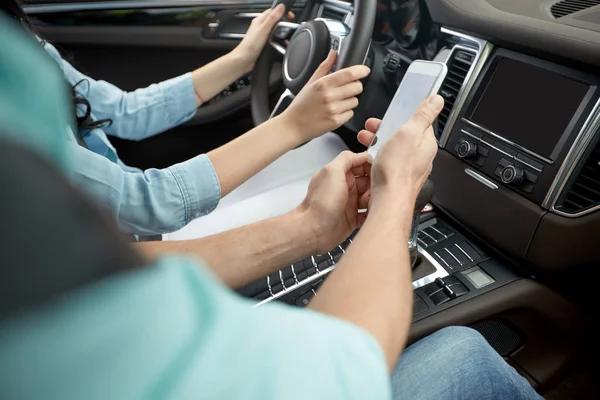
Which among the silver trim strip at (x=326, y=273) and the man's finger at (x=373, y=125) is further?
the silver trim strip at (x=326, y=273)

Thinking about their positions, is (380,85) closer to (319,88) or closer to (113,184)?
(319,88)

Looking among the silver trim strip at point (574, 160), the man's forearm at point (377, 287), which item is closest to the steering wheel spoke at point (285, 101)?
the silver trim strip at point (574, 160)

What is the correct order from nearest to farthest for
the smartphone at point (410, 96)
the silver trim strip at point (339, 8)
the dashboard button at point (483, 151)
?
1. the smartphone at point (410, 96)
2. the dashboard button at point (483, 151)
3. the silver trim strip at point (339, 8)

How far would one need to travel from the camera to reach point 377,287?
0.46m

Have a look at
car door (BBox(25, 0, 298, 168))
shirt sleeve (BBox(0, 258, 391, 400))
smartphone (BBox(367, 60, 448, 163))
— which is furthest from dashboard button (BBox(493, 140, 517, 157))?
car door (BBox(25, 0, 298, 168))

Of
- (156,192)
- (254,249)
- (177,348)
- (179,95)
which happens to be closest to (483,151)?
(254,249)

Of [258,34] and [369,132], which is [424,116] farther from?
[258,34]

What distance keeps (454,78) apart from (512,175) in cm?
26

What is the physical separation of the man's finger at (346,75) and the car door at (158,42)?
2.93 feet

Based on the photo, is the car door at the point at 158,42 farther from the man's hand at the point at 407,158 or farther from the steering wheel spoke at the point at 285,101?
the man's hand at the point at 407,158

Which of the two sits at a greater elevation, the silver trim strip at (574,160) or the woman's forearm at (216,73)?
the silver trim strip at (574,160)

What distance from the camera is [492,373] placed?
2.33 feet

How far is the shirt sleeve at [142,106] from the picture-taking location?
4.25ft

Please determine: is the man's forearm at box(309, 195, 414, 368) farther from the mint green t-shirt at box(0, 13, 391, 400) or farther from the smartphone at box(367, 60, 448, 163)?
the smartphone at box(367, 60, 448, 163)
